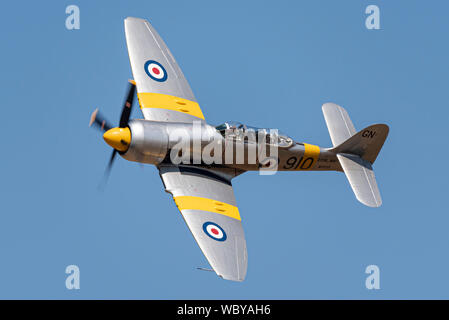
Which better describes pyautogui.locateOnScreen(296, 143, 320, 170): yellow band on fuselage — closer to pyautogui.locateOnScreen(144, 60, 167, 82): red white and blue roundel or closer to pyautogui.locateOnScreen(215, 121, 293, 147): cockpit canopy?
pyautogui.locateOnScreen(215, 121, 293, 147): cockpit canopy

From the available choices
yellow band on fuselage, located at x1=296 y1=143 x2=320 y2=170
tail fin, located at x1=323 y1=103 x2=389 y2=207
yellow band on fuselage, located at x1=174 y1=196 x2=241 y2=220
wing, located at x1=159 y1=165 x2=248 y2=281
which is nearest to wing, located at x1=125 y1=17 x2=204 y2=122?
wing, located at x1=159 y1=165 x2=248 y2=281

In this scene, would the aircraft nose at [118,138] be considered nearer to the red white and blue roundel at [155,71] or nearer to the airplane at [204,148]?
the airplane at [204,148]

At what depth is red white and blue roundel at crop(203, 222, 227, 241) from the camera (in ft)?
67.7

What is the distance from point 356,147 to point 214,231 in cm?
551

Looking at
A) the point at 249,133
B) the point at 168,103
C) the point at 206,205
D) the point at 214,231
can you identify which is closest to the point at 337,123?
the point at 249,133

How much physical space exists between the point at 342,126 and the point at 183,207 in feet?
19.5

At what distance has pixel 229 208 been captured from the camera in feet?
71.3

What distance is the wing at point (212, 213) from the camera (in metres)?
20.1

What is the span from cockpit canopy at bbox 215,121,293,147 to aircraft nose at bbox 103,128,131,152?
250cm

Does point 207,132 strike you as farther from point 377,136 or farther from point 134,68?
point 377,136

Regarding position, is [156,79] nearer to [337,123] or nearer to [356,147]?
[337,123]

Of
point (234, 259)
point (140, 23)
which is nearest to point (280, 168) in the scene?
point (234, 259)

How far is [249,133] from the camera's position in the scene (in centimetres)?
2241

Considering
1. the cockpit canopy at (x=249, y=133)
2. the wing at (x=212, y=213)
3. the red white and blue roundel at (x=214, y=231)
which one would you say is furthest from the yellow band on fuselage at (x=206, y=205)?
the cockpit canopy at (x=249, y=133)
